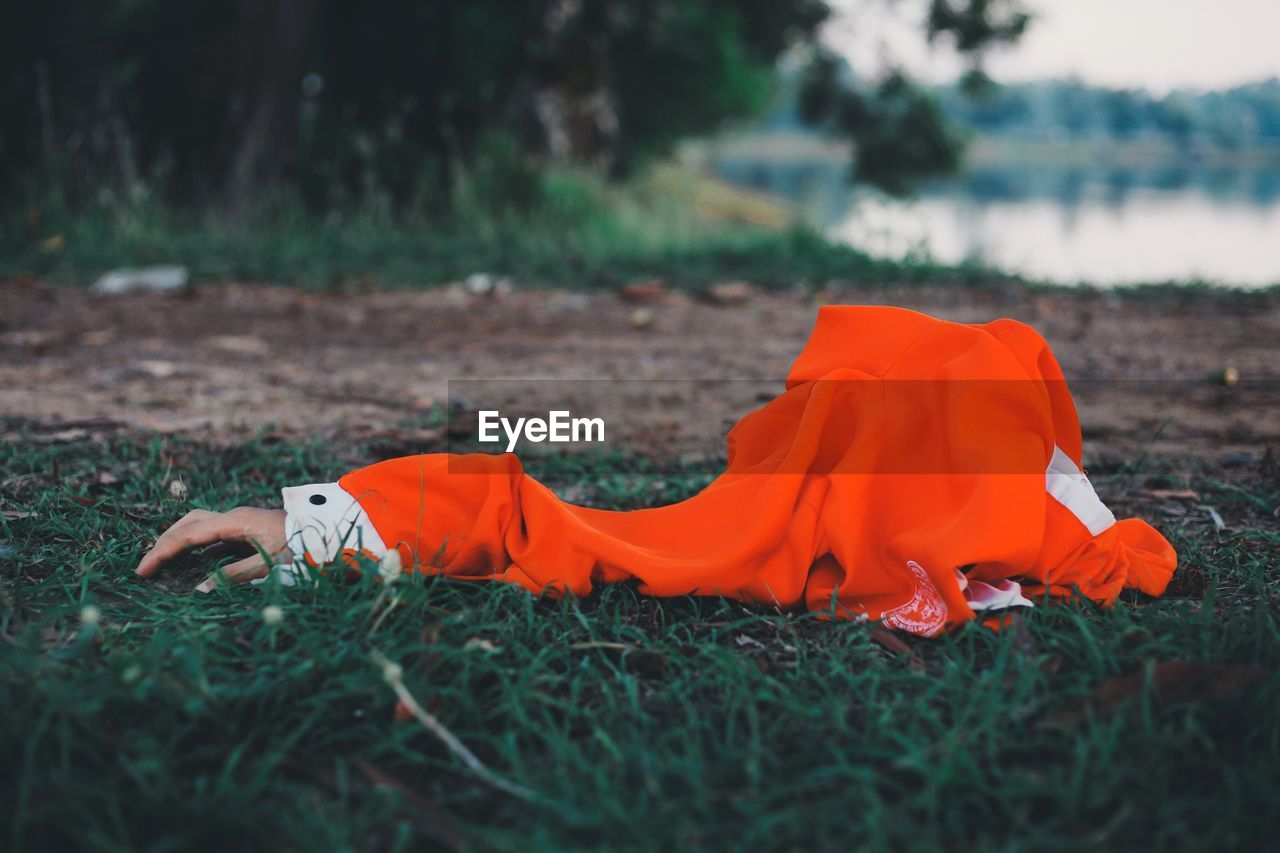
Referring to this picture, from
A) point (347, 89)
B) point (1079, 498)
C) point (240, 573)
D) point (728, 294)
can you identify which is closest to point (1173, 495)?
point (1079, 498)

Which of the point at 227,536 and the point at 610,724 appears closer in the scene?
the point at 610,724

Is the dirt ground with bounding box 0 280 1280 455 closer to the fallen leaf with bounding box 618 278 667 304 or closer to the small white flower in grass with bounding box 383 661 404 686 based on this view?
the fallen leaf with bounding box 618 278 667 304

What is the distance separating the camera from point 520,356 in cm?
440

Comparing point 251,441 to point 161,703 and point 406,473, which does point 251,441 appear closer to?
point 406,473

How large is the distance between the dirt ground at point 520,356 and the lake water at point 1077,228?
1242 millimetres

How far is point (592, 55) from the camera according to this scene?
9.95 m

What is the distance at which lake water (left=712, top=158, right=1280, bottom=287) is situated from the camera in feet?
23.2

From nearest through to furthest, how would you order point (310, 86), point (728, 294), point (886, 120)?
point (728, 294) < point (310, 86) < point (886, 120)

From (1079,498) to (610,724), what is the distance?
37.2 inches

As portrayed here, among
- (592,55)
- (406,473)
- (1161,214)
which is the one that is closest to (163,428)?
(406,473)

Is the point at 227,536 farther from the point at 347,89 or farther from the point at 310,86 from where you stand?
the point at 347,89

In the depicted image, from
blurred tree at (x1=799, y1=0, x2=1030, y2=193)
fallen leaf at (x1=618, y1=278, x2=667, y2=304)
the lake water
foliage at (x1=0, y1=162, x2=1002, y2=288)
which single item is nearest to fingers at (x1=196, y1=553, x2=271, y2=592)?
fallen leaf at (x1=618, y1=278, x2=667, y2=304)

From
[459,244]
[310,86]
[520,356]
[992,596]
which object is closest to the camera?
[992,596]

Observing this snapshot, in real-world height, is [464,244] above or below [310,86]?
below
